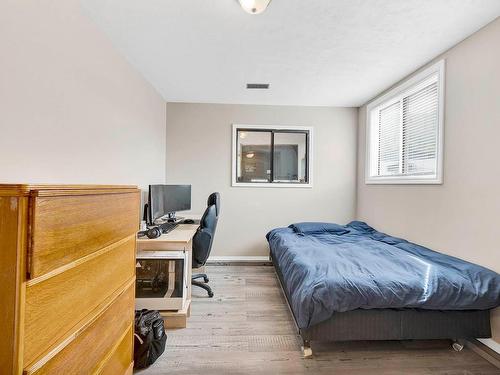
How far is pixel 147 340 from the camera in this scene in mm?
1688

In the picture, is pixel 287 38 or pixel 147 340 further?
pixel 287 38

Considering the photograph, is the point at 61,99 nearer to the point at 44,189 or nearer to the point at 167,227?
the point at 44,189

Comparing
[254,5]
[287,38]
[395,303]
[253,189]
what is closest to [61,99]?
[254,5]

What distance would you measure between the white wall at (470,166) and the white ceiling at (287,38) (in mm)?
234

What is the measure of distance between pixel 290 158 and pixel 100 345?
3359 millimetres

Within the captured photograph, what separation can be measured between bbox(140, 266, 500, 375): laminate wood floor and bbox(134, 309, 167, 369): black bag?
0.22ft

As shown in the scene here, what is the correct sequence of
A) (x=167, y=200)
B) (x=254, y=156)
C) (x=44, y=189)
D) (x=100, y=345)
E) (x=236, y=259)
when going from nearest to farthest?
(x=44, y=189), (x=100, y=345), (x=167, y=200), (x=236, y=259), (x=254, y=156)

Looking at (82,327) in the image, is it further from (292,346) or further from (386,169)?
(386,169)

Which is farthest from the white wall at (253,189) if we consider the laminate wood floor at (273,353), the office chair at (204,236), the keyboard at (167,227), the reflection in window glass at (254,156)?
the laminate wood floor at (273,353)

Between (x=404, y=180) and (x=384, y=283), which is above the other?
(x=404, y=180)

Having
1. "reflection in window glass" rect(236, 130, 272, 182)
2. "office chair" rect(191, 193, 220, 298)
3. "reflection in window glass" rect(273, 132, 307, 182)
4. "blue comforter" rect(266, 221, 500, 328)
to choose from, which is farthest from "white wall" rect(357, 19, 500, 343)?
"office chair" rect(191, 193, 220, 298)

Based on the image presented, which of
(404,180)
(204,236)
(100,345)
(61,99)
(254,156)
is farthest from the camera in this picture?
(254,156)

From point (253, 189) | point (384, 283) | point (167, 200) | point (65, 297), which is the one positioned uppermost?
point (253, 189)

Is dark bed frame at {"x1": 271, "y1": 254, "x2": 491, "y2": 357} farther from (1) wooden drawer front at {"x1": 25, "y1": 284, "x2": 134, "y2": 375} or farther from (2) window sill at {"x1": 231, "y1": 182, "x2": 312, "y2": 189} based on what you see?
(2) window sill at {"x1": 231, "y1": 182, "x2": 312, "y2": 189}
